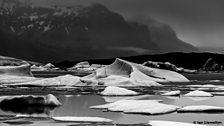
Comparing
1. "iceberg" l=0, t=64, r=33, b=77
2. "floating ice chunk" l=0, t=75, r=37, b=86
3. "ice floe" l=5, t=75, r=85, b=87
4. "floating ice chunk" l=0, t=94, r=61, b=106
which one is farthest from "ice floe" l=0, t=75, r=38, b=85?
"floating ice chunk" l=0, t=94, r=61, b=106

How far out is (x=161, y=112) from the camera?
1411 cm

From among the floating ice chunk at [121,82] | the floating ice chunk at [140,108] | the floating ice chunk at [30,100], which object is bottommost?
the floating ice chunk at [140,108]

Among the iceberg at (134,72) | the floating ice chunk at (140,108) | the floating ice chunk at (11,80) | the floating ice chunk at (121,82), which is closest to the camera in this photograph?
the floating ice chunk at (140,108)

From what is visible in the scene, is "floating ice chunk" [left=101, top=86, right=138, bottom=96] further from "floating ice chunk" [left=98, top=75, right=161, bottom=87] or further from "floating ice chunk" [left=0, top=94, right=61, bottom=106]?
"floating ice chunk" [left=98, top=75, right=161, bottom=87]

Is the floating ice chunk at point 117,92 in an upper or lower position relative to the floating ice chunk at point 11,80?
lower

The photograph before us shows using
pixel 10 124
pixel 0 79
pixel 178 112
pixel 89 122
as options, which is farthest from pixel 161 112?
pixel 0 79

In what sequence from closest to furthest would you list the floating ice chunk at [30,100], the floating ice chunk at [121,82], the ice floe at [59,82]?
the floating ice chunk at [30,100] → the ice floe at [59,82] → the floating ice chunk at [121,82]

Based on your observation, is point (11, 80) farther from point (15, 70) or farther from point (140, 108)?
point (140, 108)

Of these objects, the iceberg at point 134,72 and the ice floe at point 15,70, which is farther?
the ice floe at point 15,70

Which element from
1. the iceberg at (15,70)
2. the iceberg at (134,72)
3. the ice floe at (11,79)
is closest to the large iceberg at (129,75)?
the iceberg at (134,72)

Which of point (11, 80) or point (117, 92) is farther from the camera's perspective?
point (11, 80)

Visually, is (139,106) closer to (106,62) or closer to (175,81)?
(175,81)

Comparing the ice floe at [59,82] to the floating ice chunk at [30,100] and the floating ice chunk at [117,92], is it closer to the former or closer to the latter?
the floating ice chunk at [117,92]

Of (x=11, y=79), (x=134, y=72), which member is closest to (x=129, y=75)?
(x=134, y=72)
